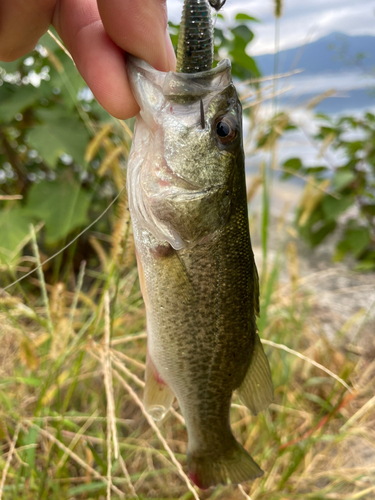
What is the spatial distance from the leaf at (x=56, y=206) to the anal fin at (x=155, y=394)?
4.08ft

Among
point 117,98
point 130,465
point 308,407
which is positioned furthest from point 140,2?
point 308,407

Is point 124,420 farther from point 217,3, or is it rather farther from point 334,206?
point 334,206

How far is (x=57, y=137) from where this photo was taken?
2.22m

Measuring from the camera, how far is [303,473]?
1.66 m

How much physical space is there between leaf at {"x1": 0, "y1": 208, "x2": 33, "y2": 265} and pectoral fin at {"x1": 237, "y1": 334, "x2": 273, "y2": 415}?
57.2 inches

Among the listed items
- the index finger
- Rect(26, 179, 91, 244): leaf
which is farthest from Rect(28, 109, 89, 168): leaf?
the index finger

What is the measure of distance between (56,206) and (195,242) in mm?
1565

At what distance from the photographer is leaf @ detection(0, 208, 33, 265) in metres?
2.14

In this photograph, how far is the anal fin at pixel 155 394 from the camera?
1.14 m

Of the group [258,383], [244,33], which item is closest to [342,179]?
[244,33]

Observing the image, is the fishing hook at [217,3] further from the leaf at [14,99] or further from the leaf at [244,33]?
the leaf at [244,33]

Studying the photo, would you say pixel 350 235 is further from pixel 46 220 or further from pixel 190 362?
pixel 190 362

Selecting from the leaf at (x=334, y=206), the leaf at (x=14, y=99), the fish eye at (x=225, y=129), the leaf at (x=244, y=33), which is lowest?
the fish eye at (x=225, y=129)

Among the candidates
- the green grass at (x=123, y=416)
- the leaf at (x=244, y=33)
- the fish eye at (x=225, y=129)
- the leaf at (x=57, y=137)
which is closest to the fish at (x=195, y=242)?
the fish eye at (x=225, y=129)
